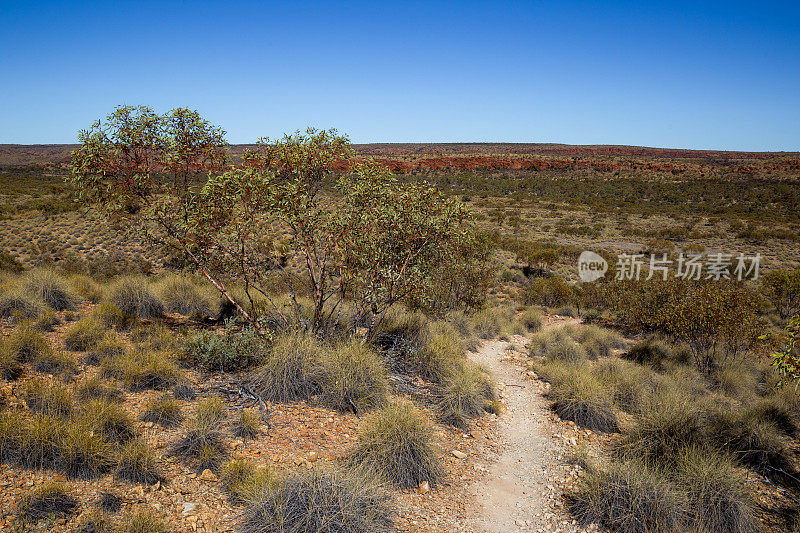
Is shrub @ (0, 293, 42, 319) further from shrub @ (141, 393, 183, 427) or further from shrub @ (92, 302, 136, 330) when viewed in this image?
shrub @ (141, 393, 183, 427)

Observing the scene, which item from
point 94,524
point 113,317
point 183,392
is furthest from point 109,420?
point 113,317

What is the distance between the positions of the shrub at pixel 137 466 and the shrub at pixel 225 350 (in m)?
2.62

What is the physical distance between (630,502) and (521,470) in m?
1.43

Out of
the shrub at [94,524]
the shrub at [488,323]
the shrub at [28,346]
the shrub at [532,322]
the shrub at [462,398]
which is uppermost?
the shrub at [28,346]

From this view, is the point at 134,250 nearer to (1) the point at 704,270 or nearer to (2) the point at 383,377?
(2) the point at 383,377

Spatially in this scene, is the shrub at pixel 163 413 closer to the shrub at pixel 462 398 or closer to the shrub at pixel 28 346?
the shrub at pixel 28 346

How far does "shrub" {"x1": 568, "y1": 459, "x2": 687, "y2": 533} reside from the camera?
4.46 metres

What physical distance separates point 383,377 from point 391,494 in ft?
8.02

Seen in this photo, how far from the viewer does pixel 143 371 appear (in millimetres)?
6195

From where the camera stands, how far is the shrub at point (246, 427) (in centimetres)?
539

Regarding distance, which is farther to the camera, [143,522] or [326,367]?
[326,367]

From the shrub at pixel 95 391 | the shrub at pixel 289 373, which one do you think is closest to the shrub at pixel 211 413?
the shrub at pixel 289 373

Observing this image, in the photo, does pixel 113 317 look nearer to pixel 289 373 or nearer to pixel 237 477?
pixel 289 373

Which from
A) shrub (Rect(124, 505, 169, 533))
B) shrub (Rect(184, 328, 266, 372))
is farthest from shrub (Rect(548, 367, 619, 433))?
shrub (Rect(124, 505, 169, 533))
